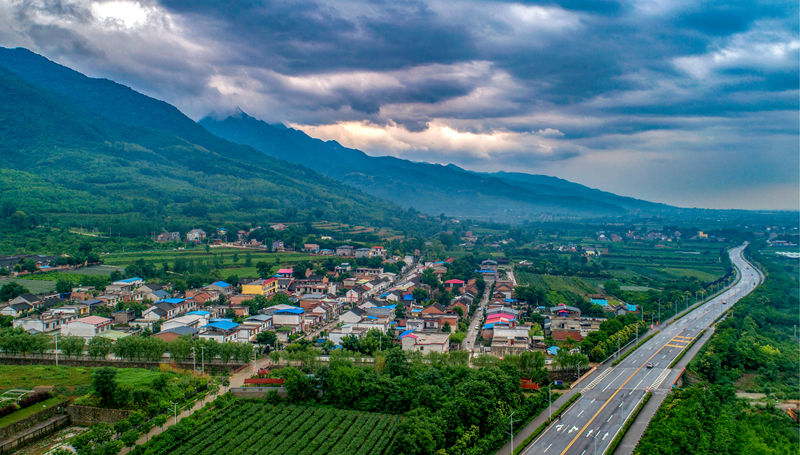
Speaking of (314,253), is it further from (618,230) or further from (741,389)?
(618,230)

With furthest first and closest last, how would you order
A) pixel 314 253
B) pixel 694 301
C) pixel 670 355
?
pixel 314 253
pixel 694 301
pixel 670 355

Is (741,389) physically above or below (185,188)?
below

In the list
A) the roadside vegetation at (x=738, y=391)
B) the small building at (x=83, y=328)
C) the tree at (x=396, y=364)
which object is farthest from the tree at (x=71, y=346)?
the roadside vegetation at (x=738, y=391)

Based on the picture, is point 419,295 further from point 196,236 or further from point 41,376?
point 196,236

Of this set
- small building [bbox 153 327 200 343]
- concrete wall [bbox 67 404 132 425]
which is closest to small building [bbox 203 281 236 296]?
small building [bbox 153 327 200 343]

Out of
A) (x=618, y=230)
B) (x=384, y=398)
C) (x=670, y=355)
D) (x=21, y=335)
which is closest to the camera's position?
(x=384, y=398)

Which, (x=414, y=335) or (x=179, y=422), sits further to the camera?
(x=414, y=335)

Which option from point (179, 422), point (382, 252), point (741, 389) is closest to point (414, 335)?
point (179, 422)
